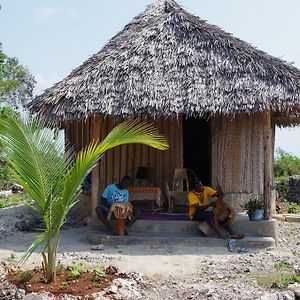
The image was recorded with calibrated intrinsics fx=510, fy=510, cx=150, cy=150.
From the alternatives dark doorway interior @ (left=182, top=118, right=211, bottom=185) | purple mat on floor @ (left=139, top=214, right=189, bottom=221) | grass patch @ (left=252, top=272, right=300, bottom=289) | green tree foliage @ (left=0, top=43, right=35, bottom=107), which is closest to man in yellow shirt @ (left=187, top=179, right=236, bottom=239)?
purple mat on floor @ (left=139, top=214, right=189, bottom=221)

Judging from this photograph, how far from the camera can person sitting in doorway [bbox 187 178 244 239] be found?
27.4ft

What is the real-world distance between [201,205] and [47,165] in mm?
3805

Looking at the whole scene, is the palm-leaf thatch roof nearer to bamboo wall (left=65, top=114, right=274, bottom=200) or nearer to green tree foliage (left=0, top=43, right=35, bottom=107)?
bamboo wall (left=65, top=114, right=274, bottom=200)

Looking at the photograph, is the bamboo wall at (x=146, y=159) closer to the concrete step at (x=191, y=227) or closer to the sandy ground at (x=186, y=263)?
the sandy ground at (x=186, y=263)

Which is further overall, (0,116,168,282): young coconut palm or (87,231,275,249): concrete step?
(87,231,275,249): concrete step

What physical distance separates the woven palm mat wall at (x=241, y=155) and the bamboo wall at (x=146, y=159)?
917mm

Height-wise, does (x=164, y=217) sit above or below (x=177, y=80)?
below

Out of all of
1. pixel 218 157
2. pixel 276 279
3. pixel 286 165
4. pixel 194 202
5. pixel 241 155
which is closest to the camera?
pixel 276 279

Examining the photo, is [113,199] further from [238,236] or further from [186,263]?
[238,236]

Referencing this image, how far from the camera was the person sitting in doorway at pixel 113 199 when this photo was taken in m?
8.55

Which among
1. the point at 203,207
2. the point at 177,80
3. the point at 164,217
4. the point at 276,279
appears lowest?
the point at 276,279

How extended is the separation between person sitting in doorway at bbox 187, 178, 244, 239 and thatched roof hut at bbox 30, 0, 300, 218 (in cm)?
81

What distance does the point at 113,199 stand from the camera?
857cm

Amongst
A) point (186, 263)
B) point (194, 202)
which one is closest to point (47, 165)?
point (186, 263)
